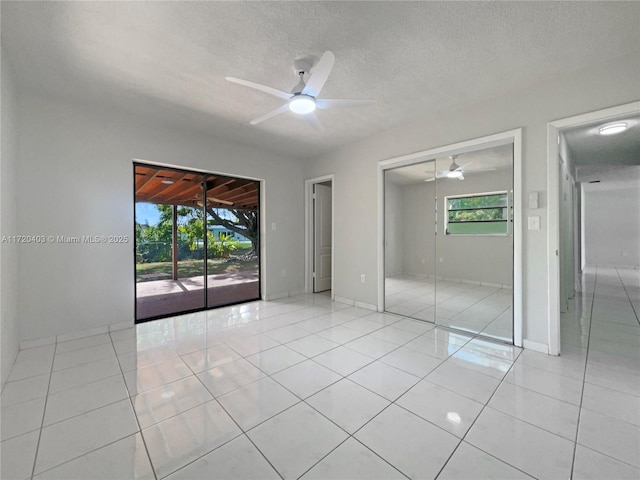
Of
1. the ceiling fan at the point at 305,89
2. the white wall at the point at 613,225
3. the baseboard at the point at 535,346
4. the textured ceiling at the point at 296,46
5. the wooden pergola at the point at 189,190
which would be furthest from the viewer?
the white wall at the point at 613,225

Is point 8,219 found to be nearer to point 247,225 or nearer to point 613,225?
point 247,225

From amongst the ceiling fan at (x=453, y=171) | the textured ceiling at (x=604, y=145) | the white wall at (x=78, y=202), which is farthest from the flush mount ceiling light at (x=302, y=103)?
the textured ceiling at (x=604, y=145)

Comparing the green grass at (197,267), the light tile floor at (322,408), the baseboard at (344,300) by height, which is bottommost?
the light tile floor at (322,408)

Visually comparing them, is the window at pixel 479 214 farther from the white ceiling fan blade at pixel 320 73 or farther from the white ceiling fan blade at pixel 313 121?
the white ceiling fan blade at pixel 320 73

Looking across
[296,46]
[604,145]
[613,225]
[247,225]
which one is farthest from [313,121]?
[613,225]

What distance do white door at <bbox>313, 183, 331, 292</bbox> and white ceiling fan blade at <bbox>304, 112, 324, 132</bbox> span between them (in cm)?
167

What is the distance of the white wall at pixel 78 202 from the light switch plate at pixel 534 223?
4307 millimetres

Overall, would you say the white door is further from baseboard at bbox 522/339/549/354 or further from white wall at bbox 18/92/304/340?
baseboard at bbox 522/339/549/354

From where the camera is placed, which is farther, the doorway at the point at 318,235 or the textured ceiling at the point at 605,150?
the doorway at the point at 318,235

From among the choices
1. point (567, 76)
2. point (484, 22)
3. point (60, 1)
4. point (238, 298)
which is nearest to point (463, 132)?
point (567, 76)

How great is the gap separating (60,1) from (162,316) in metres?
3.38

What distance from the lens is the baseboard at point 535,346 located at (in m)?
2.61

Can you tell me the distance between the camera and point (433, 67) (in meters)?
2.35

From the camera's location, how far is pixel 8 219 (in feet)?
7.75
